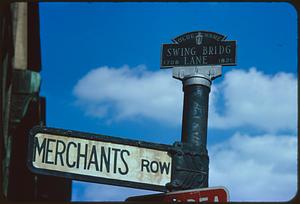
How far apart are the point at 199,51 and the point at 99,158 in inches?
50.1

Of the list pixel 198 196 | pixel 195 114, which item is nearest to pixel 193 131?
pixel 195 114

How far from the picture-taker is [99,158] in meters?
3.94

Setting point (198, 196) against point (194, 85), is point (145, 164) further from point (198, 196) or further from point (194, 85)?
point (194, 85)

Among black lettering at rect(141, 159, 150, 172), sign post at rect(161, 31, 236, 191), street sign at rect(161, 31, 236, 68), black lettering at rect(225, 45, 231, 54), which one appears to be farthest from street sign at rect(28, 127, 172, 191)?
black lettering at rect(225, 45, 231, 54)

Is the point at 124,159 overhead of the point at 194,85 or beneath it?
beneath

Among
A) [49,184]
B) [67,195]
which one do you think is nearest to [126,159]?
[49,184]

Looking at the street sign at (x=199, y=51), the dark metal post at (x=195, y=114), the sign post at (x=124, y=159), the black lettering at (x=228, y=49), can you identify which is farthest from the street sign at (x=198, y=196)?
the black lettering at (x=228, y=49)

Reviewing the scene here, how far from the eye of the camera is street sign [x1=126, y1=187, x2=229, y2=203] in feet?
11.3

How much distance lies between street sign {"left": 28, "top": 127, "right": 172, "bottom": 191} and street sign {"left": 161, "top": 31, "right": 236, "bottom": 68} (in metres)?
0.88

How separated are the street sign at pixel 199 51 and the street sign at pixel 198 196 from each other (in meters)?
1.27

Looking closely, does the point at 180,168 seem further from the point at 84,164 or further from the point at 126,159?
the point at 84,164

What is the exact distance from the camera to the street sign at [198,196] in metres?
3.45

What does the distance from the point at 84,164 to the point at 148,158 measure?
466mm

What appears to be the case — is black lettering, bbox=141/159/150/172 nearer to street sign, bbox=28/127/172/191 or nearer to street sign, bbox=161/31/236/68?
street sign, bbox=28/127/172/191
